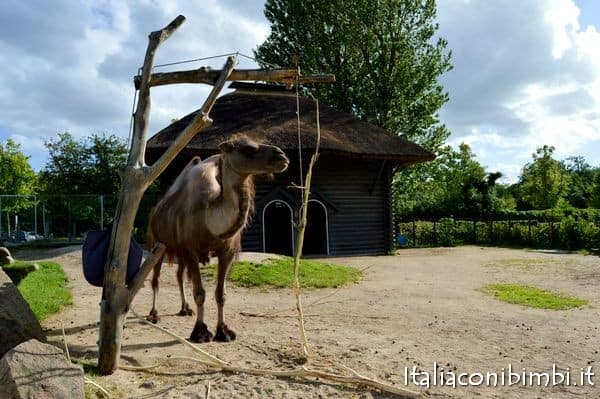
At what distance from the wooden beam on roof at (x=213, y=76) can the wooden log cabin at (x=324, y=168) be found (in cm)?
1065

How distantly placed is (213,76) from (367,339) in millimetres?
3513

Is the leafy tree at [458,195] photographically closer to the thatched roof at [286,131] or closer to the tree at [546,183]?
the tree at [546,183]

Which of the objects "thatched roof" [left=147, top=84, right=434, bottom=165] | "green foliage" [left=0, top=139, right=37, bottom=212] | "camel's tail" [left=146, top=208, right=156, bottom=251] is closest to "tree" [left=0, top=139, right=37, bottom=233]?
"green foliage" [left=0, top=139, right=37, bottom=212]

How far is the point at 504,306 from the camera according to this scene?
27.5 feet

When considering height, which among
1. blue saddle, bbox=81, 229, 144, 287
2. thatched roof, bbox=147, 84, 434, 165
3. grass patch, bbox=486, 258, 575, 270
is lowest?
grass patch, bbox=486, 258, 575, 270

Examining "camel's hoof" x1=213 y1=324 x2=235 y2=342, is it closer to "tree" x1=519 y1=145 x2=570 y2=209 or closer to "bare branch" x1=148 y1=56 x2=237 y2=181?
"bare branch" x1=148 y1=56 x2=237 y2=181

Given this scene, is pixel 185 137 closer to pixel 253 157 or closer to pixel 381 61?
pixel 253 157

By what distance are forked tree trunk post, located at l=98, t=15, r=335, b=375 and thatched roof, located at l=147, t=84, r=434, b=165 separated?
1081cm

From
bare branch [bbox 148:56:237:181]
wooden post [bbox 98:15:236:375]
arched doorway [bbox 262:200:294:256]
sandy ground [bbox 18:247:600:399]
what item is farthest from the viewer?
arched doorway [bbox 262:200:294:256]

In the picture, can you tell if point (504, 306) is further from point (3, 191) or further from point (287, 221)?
point (3, 191)

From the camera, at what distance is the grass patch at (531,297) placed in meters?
8.44

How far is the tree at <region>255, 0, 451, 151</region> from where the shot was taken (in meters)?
28.2

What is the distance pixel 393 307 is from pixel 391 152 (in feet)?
34.9

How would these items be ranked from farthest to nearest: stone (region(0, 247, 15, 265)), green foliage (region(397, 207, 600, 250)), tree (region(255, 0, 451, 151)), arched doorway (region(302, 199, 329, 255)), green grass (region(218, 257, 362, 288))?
tree (region(255, 0, 451, 151)) → green foliage (region(397, 207, 600, 250)) → arched doorway (region(302, 199, 329, 255)) → green grass (region(218, 257, 362, 288)) → stone (region(0, 247, 15, 265))
